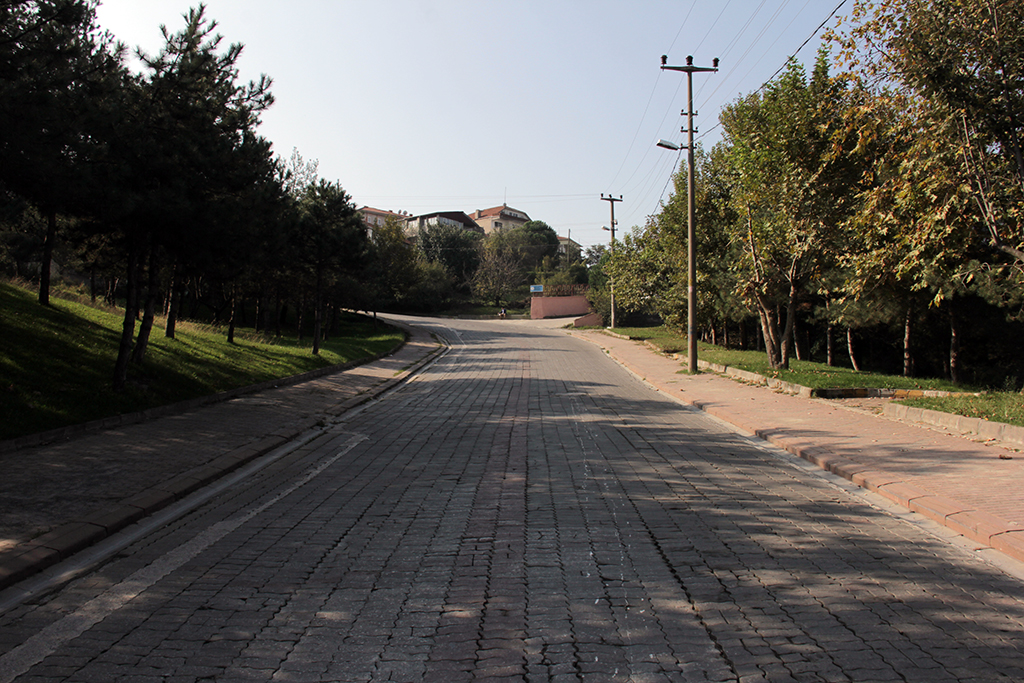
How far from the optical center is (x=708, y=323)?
40688 millimetres

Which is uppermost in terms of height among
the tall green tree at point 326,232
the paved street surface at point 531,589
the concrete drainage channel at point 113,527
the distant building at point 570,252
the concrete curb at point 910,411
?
the distant building at point 570,252

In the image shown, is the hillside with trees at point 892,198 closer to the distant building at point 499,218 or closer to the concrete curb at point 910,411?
the concrete curb at point 910,411

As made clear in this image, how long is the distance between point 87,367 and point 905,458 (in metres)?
13.7

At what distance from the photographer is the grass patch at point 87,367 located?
9.95 m

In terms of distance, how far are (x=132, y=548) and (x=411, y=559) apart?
2353mm

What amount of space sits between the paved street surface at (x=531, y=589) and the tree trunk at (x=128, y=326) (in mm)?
5563

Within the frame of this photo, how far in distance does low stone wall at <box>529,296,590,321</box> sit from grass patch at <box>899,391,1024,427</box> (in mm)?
59756

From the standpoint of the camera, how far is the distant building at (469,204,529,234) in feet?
429

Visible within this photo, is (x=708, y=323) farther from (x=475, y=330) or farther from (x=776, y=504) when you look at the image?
(x=776, y=504)

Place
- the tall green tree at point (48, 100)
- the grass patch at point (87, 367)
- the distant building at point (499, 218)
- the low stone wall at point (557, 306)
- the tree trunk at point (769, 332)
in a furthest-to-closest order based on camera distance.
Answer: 1. the distant building at point (499, 218)
2. the low stone wall at point (557, 306)
3. the tree trunk at point (769, 332)
4. the grass patch at point (87, 367)
5. the tall green tree at point (48, 100)

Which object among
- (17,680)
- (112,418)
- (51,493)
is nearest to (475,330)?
(112,418)

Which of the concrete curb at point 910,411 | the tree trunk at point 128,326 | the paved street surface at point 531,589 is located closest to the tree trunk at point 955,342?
the concrete curb at point 910,411

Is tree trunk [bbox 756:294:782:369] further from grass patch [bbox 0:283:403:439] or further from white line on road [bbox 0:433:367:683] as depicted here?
white line on road [bbox 0:433:367:683]

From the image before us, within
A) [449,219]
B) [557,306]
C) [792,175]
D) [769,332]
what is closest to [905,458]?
[792,175]
